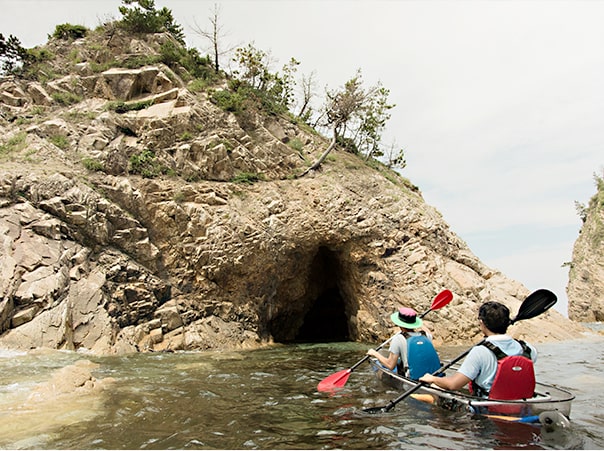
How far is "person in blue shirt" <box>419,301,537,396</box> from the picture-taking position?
4793 millimetres

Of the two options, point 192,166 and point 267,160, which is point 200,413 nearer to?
point 192,166

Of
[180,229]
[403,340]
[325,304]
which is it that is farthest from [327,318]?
[403,340]

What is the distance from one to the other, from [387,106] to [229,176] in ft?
38.4

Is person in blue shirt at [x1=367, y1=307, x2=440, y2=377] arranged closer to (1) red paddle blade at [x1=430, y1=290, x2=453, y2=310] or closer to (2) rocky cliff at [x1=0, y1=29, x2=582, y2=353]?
(1) red paddle blade at [x1=430, y1=290, x2=453, y2=310]

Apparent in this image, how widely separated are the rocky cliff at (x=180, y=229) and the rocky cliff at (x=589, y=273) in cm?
2056

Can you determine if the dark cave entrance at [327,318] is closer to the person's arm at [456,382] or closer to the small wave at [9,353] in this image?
the small wave at [9,353]

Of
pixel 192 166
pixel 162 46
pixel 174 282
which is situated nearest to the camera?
pixel 174 282

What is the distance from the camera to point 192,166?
53.8ft

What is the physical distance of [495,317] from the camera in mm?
4844

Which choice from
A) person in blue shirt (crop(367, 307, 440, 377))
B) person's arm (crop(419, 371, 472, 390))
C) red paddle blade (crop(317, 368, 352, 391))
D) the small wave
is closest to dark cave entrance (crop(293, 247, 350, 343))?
red paddle blade (crop(317, 368, 352, 391))

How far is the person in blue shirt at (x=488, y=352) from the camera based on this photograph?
189 inches

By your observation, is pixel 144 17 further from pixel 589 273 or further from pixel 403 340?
pixel 589 273

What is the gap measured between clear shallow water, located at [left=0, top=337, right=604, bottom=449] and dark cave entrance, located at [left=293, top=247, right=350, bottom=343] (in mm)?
9790

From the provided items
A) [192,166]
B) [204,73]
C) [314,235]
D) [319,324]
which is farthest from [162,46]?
[319,324]
